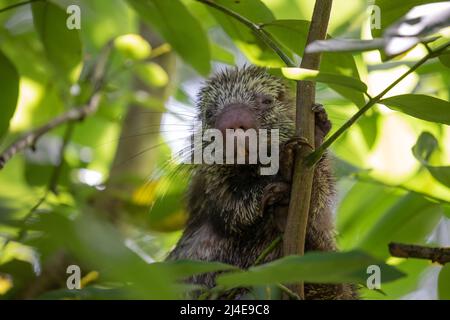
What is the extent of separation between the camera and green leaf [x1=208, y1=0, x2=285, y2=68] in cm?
197

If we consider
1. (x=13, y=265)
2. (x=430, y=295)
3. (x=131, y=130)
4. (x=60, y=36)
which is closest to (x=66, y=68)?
(x=60, y=36)

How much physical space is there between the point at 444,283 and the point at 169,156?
1432mm

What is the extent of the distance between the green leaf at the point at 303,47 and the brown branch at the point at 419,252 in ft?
1.37

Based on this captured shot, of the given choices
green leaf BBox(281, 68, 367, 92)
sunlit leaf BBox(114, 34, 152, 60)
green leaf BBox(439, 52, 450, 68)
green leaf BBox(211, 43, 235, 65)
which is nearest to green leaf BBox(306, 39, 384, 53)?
green leaf BBox(281, 68, 367, 92)

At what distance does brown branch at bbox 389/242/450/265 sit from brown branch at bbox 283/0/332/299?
0.71ft

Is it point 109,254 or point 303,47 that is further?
point 303,47

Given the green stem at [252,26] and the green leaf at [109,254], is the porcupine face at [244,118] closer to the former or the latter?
the green stem at [252,26]

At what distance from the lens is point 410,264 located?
244 centimetres

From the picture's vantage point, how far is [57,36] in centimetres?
221

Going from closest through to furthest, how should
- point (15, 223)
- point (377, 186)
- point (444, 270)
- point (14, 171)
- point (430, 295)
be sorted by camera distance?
point (15, 223)
point (444, 270)
point (377, 186)
point (430, 295)
point (14, 171)

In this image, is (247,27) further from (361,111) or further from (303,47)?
(361,111)

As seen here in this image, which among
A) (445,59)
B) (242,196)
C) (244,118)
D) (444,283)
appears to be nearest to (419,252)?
(444,283)
